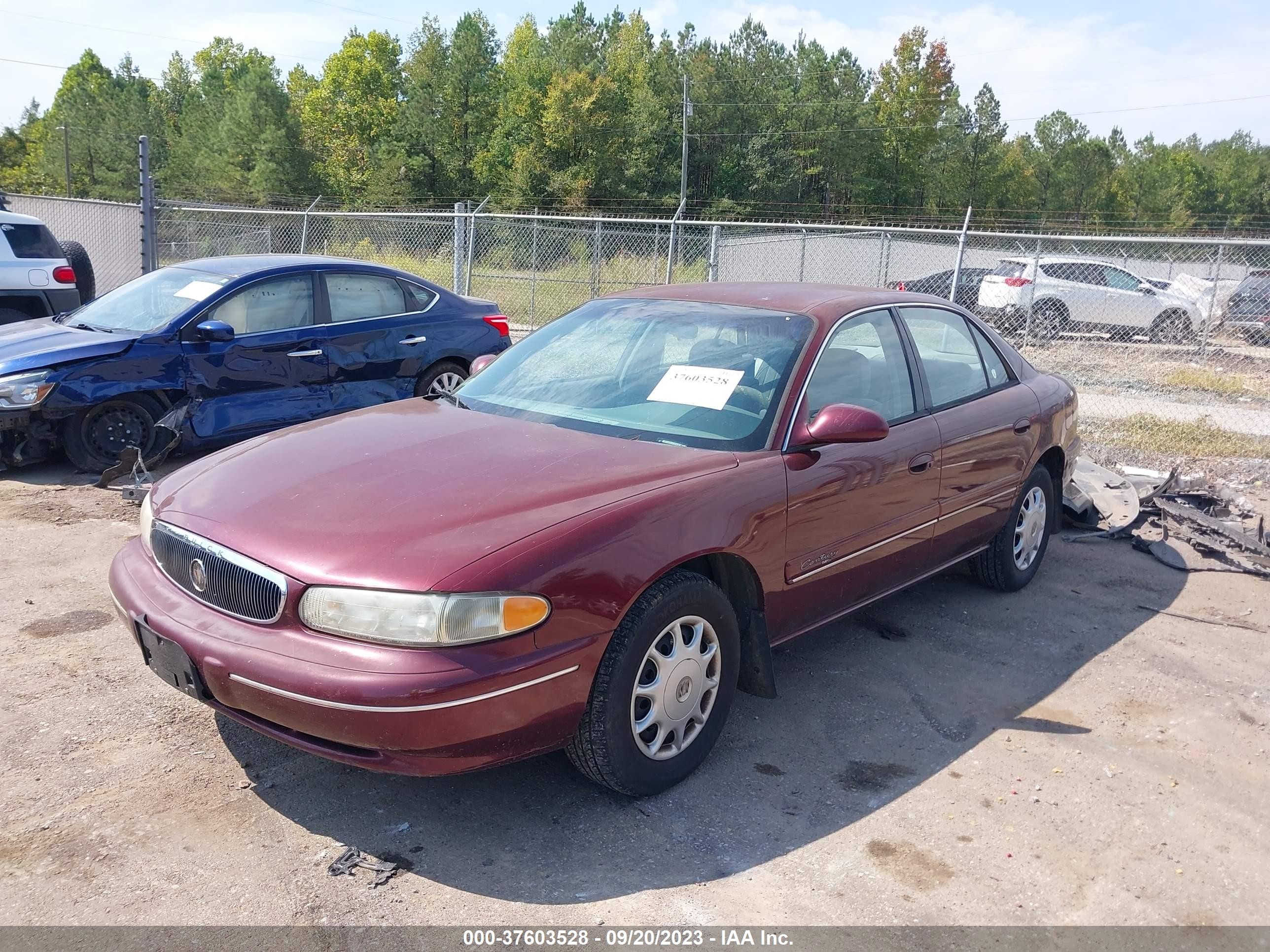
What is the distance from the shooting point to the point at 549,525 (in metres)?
2.88

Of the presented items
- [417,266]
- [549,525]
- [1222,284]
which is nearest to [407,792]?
[549,525]

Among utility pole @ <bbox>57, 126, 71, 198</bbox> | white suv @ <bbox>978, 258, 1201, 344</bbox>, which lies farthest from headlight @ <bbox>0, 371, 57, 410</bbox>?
utility pole @ <bbox>57, 126, 71, 198</bbox>

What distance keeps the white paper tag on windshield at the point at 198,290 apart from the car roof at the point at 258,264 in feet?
0.43

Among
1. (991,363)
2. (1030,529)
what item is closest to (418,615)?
(991,363)

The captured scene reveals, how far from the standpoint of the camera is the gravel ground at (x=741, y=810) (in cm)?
272

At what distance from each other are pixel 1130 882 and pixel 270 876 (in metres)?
2.46

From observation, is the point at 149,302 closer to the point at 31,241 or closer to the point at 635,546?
the point at 31,241

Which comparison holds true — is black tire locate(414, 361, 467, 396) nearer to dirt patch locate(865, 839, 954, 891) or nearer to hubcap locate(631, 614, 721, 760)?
hubcap locate(631, 614, 721, 760)

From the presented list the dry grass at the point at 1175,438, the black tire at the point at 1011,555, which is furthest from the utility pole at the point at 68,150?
the black tire at the point at 1011,555

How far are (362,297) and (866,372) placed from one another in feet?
15.4

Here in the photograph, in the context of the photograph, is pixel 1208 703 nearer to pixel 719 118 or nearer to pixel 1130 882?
pixel 1130 882

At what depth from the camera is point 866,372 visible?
4172 mm

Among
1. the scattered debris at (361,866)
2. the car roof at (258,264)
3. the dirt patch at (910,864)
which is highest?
the car roof at (258,264)

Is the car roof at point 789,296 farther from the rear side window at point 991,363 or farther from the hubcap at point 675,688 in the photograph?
the hubcap at point 675,688
